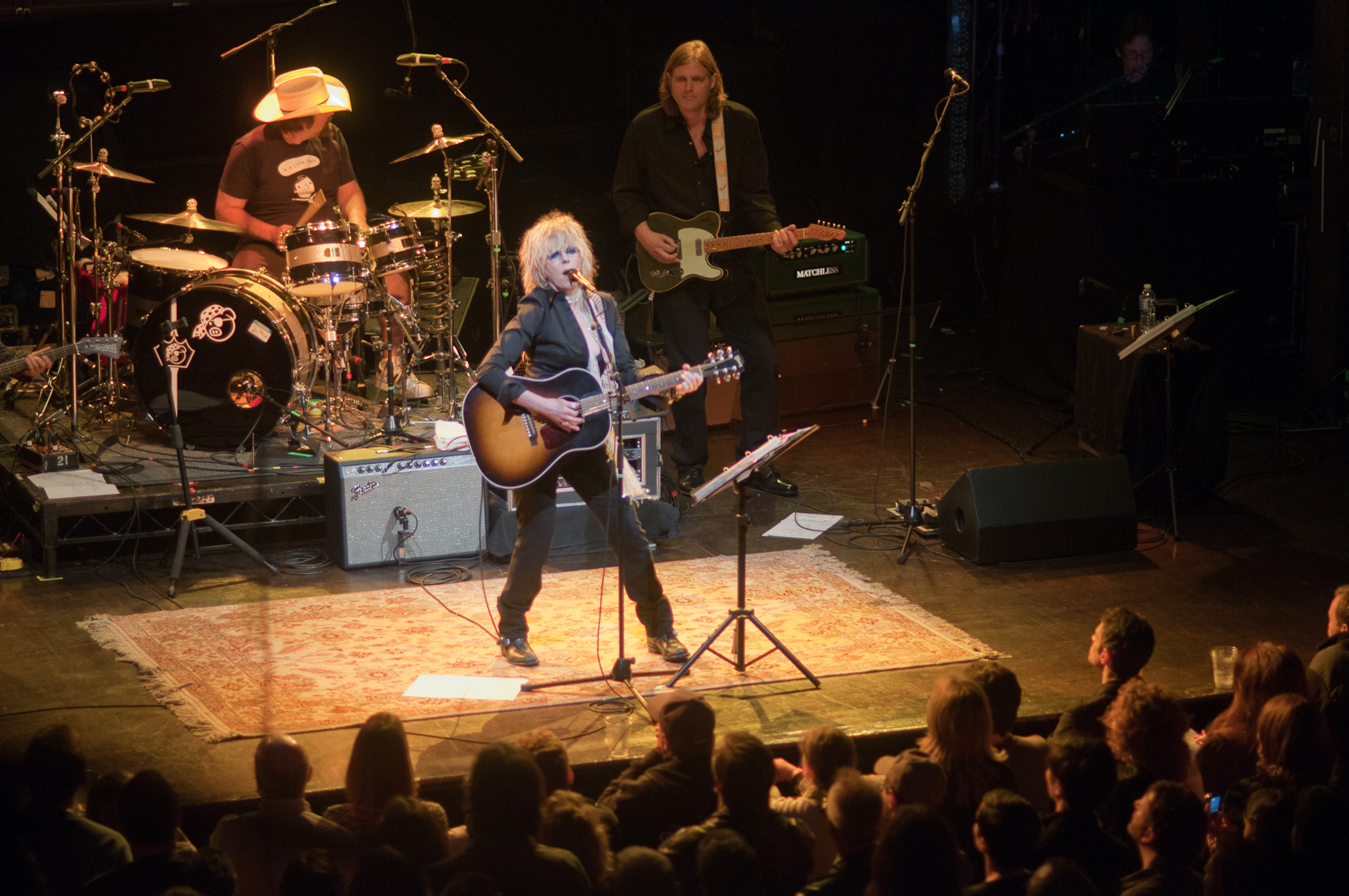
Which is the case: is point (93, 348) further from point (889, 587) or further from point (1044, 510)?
point (1044, 510)

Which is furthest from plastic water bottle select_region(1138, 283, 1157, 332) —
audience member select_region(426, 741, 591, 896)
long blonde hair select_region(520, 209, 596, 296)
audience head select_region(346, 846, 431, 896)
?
audience head select_region(346, 846, 431, 896)

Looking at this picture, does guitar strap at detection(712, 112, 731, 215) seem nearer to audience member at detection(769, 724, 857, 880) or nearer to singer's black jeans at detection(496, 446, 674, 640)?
singer's black jeans at detection(496, 446, 674, 640)

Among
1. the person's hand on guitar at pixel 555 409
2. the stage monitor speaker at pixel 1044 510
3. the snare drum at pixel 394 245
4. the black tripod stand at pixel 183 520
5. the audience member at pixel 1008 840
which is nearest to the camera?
the audience member at pixel 1008 840

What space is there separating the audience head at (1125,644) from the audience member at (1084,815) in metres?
0.92

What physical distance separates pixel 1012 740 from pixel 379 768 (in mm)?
1946

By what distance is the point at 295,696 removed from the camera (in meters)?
6.10

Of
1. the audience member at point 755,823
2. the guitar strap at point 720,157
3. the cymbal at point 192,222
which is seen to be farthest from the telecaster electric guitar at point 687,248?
the audience member at point 755,823

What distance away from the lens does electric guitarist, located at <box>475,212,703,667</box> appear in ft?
20.1

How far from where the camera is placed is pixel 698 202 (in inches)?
351

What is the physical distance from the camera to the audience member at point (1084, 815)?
3.82 metres

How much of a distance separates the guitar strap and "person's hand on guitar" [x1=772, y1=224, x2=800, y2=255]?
1.81ft

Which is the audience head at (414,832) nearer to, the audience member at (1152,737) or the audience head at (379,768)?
the audience head at (379,768)

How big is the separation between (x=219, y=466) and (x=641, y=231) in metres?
2.77

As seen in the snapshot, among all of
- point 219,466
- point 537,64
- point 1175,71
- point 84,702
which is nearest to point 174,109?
point 537,64
